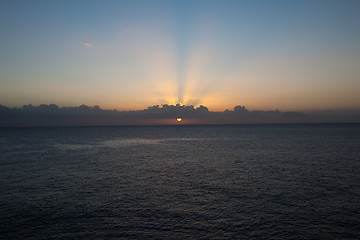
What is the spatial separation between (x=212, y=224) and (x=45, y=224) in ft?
45.0

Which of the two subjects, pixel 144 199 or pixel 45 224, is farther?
pixel 144 199

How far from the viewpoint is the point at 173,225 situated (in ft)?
63.3

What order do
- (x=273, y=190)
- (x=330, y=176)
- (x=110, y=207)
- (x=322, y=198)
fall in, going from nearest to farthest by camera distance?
(x=110, y=207), (x=322, y=198), (x=273, y=190), (x=330, y=176)

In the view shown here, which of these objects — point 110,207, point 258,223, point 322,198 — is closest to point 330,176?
point 322,198

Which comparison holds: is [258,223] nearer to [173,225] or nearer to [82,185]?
[173,225]

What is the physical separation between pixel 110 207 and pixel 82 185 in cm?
1068

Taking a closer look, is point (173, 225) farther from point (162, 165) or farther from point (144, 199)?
point (162, 165)

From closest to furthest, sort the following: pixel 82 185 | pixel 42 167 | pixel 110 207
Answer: pixel 110 207
pixel 82 185
pixel 42 167

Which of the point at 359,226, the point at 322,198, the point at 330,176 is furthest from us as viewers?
the point at 330,176

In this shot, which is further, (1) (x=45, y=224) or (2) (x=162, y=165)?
(2) (x=162, y=165)

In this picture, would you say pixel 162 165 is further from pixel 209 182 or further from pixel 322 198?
pixel 322 198

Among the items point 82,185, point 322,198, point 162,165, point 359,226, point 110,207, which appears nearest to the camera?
point 359,226

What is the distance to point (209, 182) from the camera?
109 feet

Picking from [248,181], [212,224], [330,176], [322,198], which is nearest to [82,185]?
[212,224]
